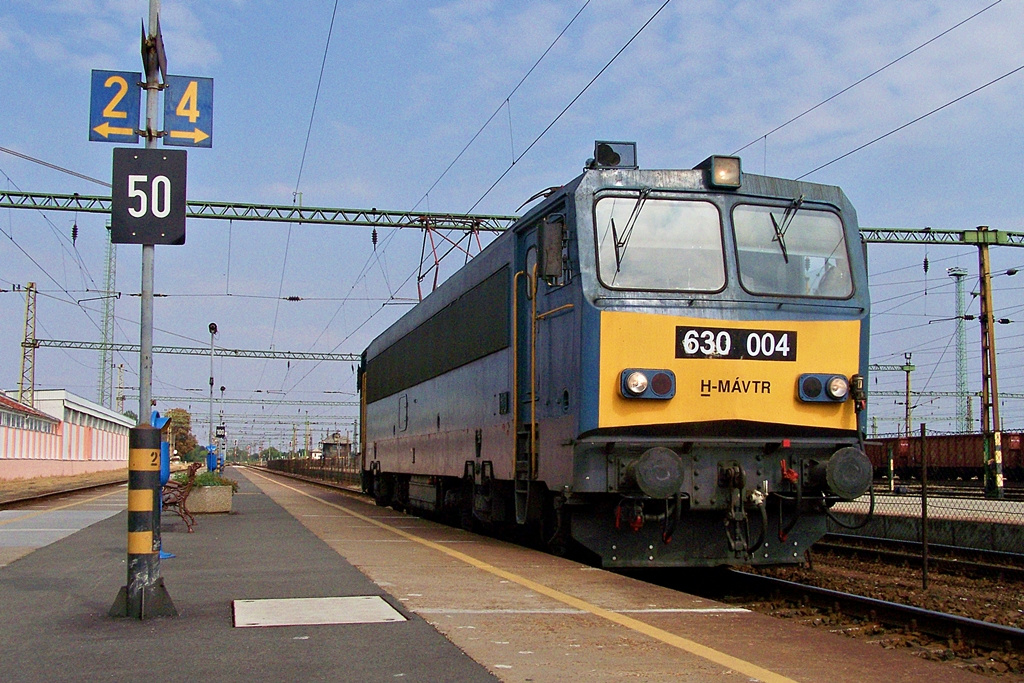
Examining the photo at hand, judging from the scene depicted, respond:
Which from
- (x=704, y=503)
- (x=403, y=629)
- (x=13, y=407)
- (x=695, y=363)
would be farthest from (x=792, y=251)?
(x=13, y=407)

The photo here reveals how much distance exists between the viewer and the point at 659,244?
945 centimetres

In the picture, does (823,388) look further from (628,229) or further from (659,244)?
(628,229)

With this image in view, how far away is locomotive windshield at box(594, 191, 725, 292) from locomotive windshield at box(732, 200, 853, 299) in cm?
27

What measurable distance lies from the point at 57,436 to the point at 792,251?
209 feet

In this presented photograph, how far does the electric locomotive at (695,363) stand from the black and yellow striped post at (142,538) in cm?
344

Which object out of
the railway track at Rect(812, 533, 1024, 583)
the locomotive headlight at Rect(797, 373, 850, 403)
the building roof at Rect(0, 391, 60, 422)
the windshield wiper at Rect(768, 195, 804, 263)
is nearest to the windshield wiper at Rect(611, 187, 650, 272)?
the windshield wiper at Rect(768, 195, 804, 263)

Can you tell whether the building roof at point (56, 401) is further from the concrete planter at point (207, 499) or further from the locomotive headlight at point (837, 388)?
the locomotive headlight at point (837, 388)

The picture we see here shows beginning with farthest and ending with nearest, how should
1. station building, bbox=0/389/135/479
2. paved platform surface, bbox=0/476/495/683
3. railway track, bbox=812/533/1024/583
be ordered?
station building, bbox=0/389/135/479 < railway track, bbox=812/533/1024/583 < paved platform surface, bbox=0/476/495/683

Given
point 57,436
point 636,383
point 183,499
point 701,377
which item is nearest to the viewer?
point 636,383

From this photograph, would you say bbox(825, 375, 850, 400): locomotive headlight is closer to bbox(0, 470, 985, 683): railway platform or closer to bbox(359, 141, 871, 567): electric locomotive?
bbox(359, 141, 871, 567): electric locomotive

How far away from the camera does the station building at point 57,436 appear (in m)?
47.5

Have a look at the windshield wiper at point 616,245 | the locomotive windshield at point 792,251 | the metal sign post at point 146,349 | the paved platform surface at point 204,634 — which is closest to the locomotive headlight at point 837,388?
the locomotive windshield at point 792,251

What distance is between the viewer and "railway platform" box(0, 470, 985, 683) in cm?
549

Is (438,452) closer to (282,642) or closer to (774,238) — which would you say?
(774,238)
